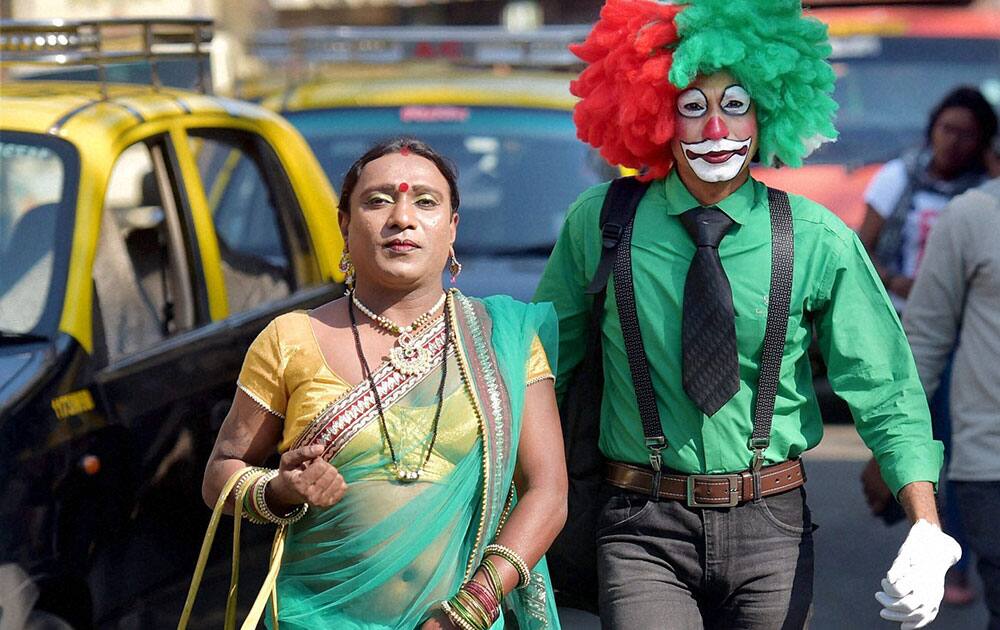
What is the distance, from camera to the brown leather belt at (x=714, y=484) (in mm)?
3480

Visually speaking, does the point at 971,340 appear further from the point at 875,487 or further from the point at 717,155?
the point at 717,155

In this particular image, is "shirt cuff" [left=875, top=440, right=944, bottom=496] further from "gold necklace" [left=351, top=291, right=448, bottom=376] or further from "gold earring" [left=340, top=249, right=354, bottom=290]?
"gold earring" [left=340, top=249, right=354, bottom=290]

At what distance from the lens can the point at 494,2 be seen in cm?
2573

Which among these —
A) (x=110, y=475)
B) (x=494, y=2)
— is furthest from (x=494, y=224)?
(x=494, y=2)

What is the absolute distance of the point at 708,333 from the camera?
3.46 metres

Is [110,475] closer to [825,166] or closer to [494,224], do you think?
[494,224]

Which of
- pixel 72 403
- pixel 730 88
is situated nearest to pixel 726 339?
pixel 730 88

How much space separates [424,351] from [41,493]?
1.32m

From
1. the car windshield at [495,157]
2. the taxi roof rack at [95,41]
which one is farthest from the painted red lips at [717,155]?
the car windshield at [495,157]

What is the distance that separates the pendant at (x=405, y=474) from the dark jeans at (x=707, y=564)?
679 mm

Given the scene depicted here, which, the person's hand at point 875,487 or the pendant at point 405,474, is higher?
the pendant at point 405,474

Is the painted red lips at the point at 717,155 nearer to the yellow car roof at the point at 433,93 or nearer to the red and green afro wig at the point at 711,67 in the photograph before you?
the red and green afro wig at the point at 711,67

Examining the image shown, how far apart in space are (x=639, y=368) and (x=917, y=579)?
2.38 ft

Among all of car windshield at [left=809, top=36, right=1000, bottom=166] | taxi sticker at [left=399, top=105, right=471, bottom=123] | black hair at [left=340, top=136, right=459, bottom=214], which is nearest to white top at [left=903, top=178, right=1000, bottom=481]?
black hair at [left=340, top=136, right=459, bottom=214]
